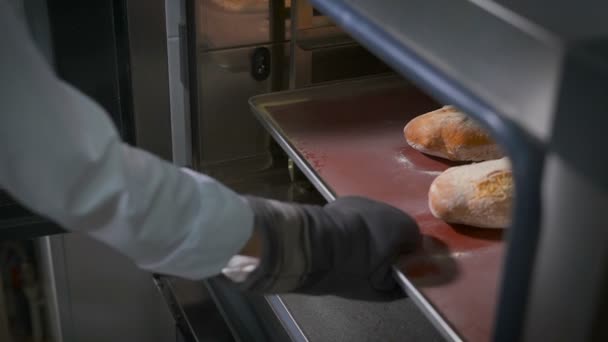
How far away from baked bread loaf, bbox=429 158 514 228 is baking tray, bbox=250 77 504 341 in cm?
2

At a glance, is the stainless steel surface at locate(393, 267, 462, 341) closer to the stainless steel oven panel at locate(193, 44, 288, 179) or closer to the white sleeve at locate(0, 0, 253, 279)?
the white sleeve at locate(0, 0, 253, 279)

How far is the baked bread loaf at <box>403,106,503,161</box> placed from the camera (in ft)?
3.11

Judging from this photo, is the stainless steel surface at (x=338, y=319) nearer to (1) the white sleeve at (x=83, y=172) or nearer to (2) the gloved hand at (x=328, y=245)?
(2) the gloved hand at (x=328, y=245)

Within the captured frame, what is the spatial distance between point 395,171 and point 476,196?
0.48 ft

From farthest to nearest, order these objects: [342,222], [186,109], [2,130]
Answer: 1. [186,109]
2. [342,222]
3. [2,130]

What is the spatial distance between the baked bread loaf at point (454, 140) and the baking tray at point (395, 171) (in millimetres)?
24

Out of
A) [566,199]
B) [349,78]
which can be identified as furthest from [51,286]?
[566,199]

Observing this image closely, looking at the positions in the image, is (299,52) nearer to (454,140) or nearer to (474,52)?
(454,140)

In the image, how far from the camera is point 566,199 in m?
0.47

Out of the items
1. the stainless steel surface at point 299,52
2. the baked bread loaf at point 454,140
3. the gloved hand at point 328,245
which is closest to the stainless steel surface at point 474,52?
the gloved hand at point 328,245

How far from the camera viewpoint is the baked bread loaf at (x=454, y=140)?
37.3 inches

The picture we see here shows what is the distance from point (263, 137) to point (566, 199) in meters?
0.75

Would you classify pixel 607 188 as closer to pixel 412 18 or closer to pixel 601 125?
pixel 601 125

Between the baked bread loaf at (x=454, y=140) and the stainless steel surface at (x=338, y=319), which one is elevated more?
the baked bread loaf at (x=454, y=140)
